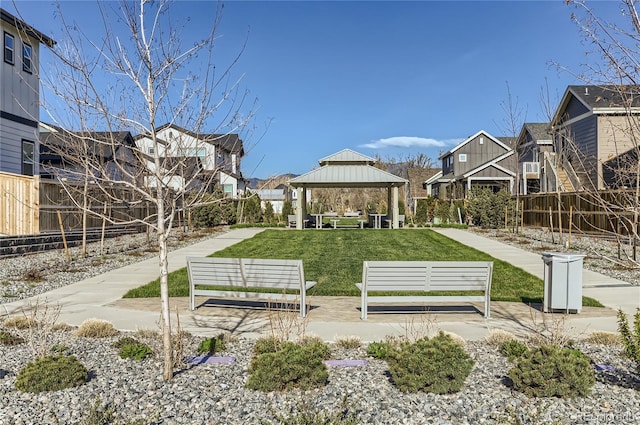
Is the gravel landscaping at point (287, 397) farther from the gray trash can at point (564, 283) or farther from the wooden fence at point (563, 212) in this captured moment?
the wooden fence at point (563, 212)

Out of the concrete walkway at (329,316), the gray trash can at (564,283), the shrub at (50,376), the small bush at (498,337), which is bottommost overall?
the concrete walkway at (329,316)

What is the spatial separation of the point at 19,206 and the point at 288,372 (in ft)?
46.9

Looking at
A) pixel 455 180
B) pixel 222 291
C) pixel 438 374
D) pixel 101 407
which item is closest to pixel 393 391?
pixel 438 374

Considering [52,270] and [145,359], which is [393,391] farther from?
[52,270]

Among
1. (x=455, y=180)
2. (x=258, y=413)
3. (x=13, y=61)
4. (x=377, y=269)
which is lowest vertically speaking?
(x=258, y=413)

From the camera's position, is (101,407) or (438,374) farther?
(438,374)

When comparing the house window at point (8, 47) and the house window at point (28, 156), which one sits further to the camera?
the house window at point (28, 156)

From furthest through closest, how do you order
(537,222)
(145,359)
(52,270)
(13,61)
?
(537,222), (13,61), (52,270), (145,359)

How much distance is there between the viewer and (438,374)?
4.13 meters

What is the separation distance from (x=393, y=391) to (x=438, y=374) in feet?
1.35

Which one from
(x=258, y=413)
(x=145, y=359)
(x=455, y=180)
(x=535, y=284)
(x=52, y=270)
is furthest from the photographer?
(x=455, y=180)

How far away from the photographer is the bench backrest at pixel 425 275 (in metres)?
6.88

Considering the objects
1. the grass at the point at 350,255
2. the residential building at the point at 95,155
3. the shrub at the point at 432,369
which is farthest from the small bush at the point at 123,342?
the grass at the point at 350,255

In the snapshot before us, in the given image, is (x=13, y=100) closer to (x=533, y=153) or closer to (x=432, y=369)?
(x=432, y=369)
